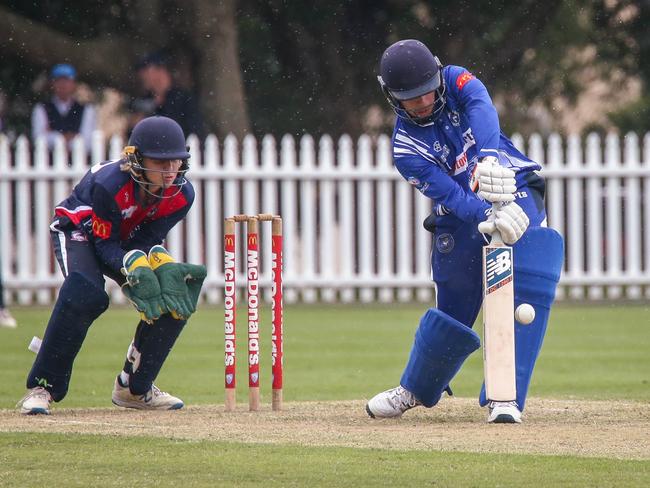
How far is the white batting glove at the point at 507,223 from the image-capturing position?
22.9 ft

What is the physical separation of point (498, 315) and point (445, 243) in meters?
0.67

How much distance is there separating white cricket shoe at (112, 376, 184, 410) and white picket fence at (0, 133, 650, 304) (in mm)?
7090

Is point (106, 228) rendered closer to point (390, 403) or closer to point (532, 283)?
point (390, 403)

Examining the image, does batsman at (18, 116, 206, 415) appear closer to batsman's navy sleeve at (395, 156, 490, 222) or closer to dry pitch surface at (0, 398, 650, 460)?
dry pitch surface at (0, 398, 650, 460)

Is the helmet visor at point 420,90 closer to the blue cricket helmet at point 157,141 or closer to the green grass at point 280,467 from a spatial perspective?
the blue cricket helmet at point 157,141

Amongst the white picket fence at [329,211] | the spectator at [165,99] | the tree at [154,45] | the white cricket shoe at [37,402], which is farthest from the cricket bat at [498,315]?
the tree at [154,45]

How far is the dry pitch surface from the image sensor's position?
638 cm

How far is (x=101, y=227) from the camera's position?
7.60 metres

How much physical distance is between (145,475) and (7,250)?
1021 centimetres

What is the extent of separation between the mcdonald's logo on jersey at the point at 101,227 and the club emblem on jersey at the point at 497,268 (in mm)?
1985

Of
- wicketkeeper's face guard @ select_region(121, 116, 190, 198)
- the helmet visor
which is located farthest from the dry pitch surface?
the helmet visor

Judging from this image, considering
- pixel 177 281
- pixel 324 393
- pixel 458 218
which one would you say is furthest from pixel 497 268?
pixel 324 393

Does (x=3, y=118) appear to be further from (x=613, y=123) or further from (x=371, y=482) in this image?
(x=371, y=482)

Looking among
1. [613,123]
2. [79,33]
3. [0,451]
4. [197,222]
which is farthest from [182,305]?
[613,123]
